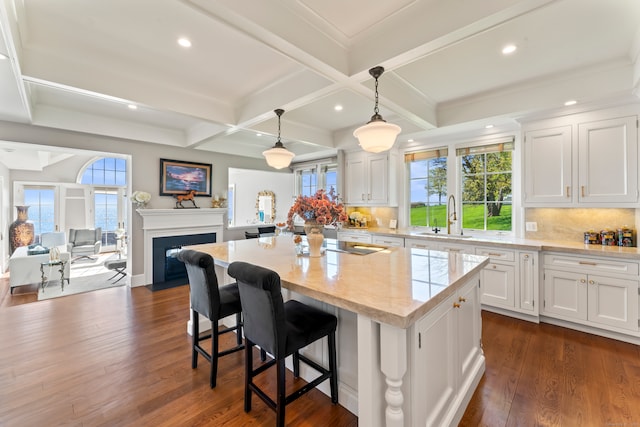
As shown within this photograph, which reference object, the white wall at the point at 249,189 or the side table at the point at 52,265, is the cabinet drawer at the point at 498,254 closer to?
the white wall at the point at 249,189

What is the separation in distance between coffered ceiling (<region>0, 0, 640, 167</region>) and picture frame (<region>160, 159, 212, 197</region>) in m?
1.27

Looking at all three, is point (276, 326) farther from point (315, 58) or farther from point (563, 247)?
point (563, 247)

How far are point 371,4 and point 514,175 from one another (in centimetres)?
315

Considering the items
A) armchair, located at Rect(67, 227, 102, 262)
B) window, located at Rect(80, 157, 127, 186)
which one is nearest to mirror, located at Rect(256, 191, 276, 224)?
window, located at Rect(80, 157, 127, 186)

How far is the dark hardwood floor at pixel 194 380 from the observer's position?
175 centimetres

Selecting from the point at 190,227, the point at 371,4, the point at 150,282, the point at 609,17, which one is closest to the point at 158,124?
the point at 190,227

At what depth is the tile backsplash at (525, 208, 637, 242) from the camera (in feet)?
9.72

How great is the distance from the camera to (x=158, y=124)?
447 cm

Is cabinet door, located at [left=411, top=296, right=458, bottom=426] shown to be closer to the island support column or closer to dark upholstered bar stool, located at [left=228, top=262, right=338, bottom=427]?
the island support column

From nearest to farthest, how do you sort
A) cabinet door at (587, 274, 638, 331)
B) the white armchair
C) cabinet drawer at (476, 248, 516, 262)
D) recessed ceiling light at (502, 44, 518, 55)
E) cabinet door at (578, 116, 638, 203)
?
1. recessed ceiling light at (502, 44, 518, 55)
2. cabinet door at (587, 274, 638, 331)
3. cabinet door at (578, 116, 638, 203)
4. cabinet drawer at (476, 248, 516, 262)
5. the white armchair

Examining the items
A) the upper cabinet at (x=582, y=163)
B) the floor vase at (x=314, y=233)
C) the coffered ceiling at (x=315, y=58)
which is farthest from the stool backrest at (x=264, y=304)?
the upper cabinet at (x=582, y=163)

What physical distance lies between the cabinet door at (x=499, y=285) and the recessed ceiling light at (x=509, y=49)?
89.1 inches

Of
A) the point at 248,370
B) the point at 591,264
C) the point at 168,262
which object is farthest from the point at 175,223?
the point at 591,264

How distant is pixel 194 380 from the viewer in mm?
2121
